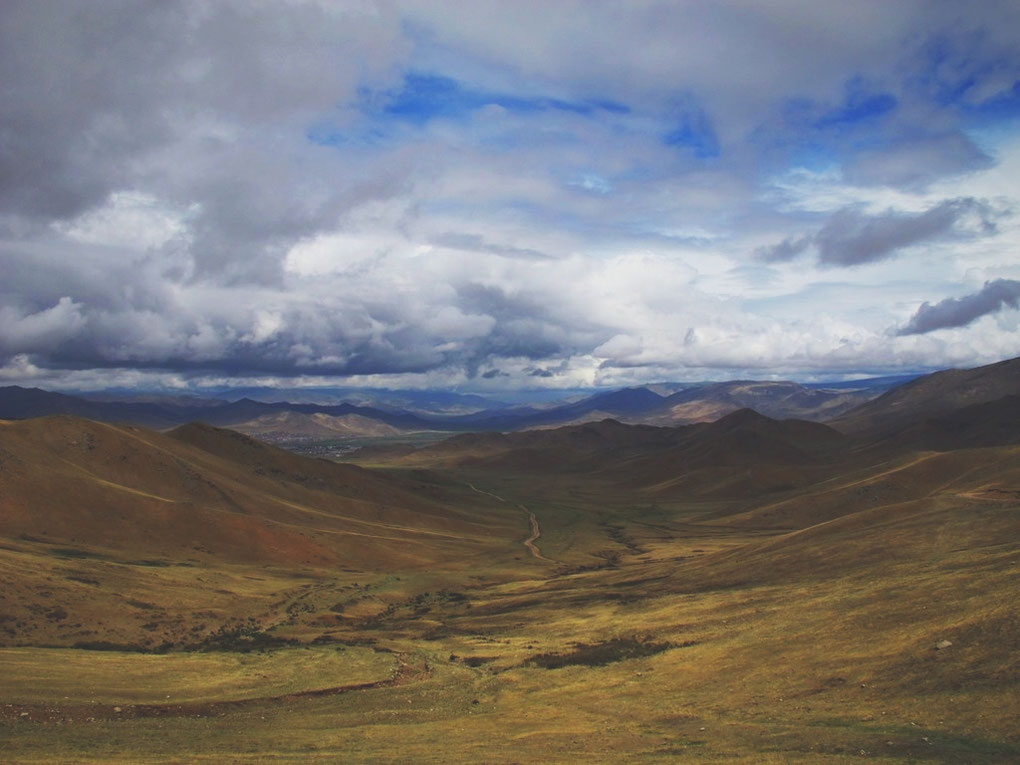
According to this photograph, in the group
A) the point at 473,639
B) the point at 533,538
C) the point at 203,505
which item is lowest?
the point at 533,538

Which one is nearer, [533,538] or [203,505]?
[203,505]

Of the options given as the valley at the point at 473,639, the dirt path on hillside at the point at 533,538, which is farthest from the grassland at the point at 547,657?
the dirt path on hillside at the point at 533,538

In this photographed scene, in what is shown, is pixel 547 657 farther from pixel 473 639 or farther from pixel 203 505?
pixel 203 505

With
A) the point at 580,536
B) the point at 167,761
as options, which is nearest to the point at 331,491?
the point at 580,536

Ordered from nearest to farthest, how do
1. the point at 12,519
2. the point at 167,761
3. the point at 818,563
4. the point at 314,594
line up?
the point at 167,761 → the point at 818,563 → the point at 314,594 → the point at 12,519

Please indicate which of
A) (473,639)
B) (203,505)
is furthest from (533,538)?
(473,639)

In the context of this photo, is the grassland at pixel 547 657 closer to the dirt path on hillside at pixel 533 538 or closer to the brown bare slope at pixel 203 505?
the brown bare slope at pixel 203 505

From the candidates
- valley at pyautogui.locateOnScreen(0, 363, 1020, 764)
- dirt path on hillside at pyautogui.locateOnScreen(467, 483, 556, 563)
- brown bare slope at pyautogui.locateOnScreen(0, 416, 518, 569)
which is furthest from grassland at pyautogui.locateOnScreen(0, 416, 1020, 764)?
dirt path on hillside at pyautogui.locateOnScreen(467, 483, 556, 563)

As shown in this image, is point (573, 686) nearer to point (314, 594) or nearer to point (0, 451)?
point (314, 594)
